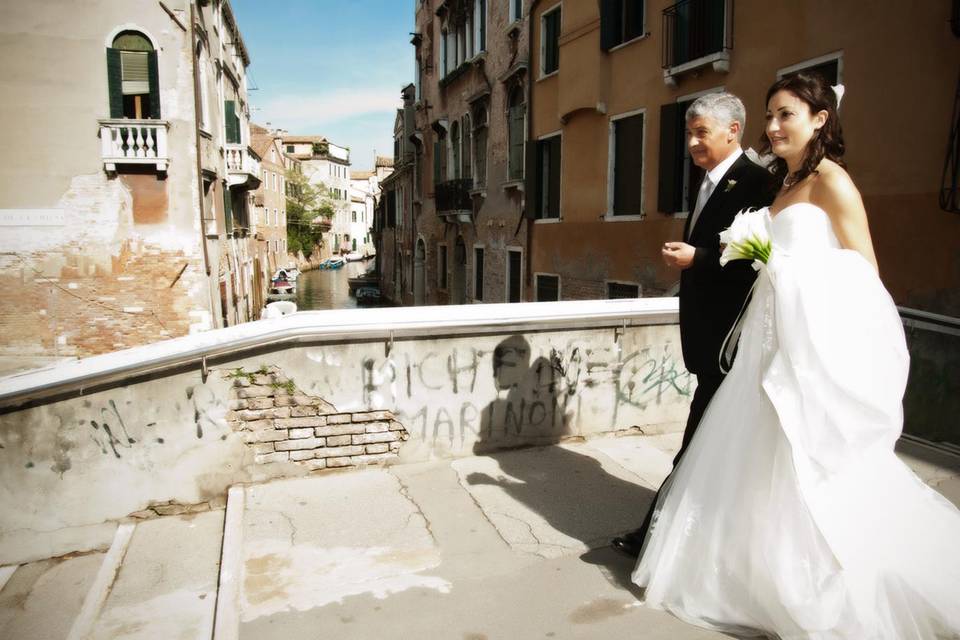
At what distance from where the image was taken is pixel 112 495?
10.8ft

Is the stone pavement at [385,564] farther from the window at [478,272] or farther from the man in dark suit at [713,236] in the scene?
the window at [478,272]

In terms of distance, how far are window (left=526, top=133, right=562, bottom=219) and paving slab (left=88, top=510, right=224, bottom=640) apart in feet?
35.4

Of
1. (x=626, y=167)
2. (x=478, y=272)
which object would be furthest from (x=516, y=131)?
(x=626, y=167)

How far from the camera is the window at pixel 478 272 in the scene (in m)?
17.3

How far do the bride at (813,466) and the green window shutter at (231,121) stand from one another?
65.3 feet

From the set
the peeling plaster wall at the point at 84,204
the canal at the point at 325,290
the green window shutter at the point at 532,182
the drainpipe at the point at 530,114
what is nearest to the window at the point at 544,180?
the green window shutter at the point at 532,182

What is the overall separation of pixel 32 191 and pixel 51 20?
3478 millimetres

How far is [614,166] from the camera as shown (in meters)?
11.1

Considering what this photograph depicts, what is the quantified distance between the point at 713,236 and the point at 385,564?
6.34 feet

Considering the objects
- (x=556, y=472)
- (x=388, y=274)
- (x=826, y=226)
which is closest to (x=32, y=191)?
(x=556, y=472)

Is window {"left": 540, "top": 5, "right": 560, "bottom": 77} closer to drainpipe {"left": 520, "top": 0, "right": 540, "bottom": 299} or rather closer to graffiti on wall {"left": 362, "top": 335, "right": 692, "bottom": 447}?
drainpipe {"left": 520, "top": 0, "right": 540, "bottom": 299}

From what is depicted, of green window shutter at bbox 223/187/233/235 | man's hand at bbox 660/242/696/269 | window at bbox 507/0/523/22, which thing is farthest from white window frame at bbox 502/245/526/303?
man's hand at bbox 660/242/696/269

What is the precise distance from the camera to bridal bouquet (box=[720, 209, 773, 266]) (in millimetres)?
2174

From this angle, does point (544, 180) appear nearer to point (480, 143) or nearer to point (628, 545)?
point (480, 143)
